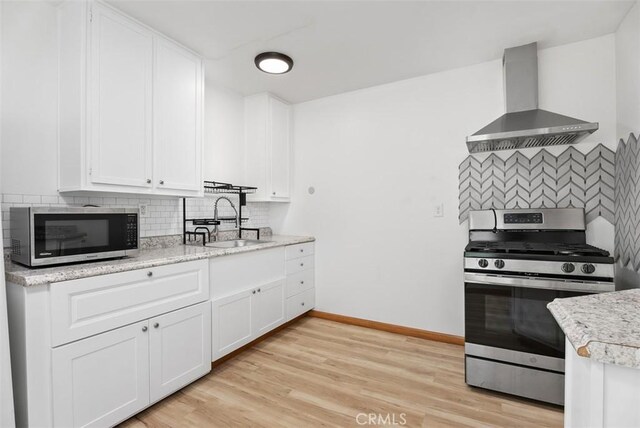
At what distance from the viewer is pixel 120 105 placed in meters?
1.96

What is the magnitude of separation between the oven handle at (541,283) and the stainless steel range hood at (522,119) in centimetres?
96

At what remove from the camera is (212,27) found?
2135 millimetres

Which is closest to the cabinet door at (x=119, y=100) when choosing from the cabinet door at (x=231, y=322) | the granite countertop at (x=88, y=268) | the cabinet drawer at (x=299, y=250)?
the granite countertop at (x=88, y=268)

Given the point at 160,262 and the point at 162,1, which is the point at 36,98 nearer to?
the point at 162,1

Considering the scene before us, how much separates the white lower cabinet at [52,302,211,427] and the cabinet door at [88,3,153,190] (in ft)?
3.05

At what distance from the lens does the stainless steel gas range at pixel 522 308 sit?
1835mm

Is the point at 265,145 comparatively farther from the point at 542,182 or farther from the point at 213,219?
the point at 542,182

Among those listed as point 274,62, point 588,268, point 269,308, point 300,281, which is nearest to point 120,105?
point 274,62

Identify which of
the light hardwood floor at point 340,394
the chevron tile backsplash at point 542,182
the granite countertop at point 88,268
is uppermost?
the chevron tile backsplash at point 542,182

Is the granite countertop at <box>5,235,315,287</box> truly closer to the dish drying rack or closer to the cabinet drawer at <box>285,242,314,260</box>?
the dish drying rack

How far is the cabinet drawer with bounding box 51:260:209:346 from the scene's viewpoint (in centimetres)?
145

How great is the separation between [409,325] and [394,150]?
1715mm

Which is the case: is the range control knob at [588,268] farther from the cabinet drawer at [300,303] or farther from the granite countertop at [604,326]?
the cabinet drawer at [300,303]

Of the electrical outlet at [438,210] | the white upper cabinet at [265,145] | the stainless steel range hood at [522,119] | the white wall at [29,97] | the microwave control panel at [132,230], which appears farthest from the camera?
the white upper cabinet at [265,145]
